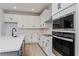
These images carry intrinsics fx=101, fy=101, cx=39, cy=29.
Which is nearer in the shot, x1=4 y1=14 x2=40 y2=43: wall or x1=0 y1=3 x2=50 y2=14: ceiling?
x1=0 y1=3 x2=50 y2=14: ceiling

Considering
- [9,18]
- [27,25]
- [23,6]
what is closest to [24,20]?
[27,25]

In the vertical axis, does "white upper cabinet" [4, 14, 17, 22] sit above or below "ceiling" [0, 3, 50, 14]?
below

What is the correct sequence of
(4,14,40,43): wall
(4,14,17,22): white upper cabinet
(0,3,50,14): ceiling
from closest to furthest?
(0,3,50,14): ceiling → (4,14,17,22): white upper cabinet → (4,14,40,43): wall

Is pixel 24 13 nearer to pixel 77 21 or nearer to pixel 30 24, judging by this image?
pixel 30 24

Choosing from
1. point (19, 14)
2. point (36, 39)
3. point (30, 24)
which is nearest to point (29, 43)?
point (36, 39)

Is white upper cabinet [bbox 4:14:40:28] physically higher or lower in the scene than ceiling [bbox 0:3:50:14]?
lower

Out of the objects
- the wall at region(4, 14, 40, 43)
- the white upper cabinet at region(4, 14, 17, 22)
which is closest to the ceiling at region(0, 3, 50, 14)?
the white upper cabinet at region(4, 14, 17, 22)

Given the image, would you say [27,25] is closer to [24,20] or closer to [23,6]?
[24,20]

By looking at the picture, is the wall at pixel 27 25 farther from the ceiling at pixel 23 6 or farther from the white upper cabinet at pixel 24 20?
the ceiling at pixel 23 6

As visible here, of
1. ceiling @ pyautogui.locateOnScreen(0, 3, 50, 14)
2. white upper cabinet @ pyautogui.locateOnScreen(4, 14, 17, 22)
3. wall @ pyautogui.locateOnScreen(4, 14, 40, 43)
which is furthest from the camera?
wall @ pyautogui.locateOnScreen(4, 14, 40, 43)

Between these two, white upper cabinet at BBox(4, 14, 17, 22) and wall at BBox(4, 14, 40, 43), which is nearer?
white upper cabinet at BBox(4, 14, 17, 22)

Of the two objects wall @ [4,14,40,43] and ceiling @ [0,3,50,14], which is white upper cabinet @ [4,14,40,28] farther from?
ceiling @ [0,3,50,14]

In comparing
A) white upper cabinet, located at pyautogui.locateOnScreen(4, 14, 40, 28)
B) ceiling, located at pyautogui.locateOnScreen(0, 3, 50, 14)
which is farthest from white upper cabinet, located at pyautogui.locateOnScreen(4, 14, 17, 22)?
ceiling, located at pyautogui.locateOnScreen(0, 3, 50, 14)

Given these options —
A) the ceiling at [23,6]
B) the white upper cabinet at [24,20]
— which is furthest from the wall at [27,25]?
the ceiling at [23,6]
